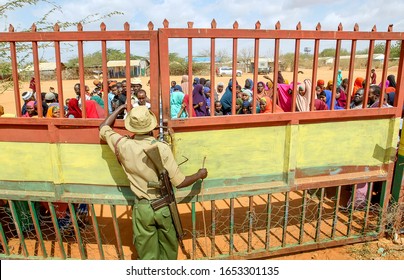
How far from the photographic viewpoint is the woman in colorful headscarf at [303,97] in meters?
3.82

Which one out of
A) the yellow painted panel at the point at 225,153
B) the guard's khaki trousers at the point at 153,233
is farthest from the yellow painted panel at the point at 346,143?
the guard's khaki trousers at the point at 153,233

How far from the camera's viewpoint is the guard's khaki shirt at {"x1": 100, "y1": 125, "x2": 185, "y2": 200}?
2.74 metres

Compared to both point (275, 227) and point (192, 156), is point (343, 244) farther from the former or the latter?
point (192, 156)

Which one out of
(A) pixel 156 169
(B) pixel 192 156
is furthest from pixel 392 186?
(A) pixel 156 169

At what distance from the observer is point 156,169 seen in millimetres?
2801

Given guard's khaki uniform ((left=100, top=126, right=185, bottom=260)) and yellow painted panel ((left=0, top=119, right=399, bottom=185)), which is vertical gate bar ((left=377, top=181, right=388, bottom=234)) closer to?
yellow painted panel ((left=0, top=119, right=399, bottom=185))

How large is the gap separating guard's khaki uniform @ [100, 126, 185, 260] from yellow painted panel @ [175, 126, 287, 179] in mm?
301

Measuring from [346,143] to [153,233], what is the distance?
7.64ft


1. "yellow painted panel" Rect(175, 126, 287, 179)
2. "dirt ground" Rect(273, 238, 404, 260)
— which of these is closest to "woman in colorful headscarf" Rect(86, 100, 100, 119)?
"yellow painted panel" Rect(175, 126, 287, 179)

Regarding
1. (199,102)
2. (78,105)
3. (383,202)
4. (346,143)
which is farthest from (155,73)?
(383,202)

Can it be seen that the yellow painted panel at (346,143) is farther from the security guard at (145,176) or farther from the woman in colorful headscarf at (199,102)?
the woman in colorful headscarf at (199,102)

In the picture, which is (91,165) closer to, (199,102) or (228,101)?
(199,102)

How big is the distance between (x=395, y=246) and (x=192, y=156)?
2812 millimetres
